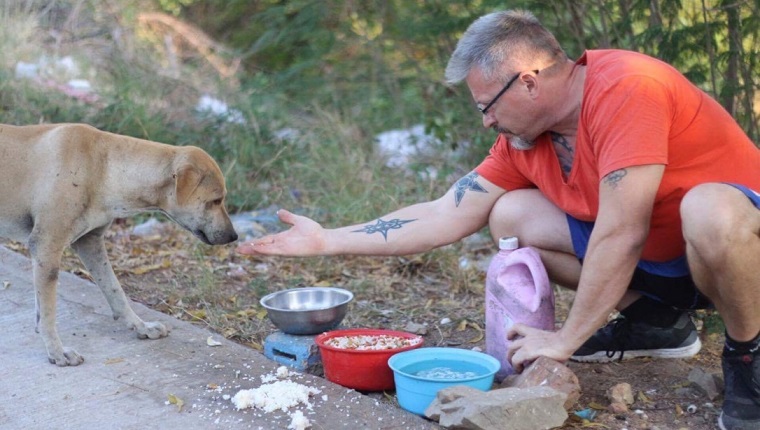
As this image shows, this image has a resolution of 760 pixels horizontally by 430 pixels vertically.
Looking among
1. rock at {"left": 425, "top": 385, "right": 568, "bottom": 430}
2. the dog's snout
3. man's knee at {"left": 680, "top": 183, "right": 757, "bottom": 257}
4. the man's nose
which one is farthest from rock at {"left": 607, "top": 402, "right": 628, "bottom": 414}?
the dog's snout

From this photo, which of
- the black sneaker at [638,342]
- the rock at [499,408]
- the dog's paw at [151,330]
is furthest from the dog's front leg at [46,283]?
the black sneaker at [638,342]

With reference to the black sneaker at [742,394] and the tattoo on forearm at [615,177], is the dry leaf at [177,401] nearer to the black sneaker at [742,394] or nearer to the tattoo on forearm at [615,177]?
the tattoo on forearm at [615,177]

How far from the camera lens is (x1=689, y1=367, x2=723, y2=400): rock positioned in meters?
3.38

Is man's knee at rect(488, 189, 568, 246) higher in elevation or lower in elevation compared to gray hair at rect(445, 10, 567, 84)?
lower


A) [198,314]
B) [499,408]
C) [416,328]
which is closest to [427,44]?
[416,328]

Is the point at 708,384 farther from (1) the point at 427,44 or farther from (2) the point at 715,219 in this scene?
(1) the point at 427,44

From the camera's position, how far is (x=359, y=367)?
11.2 ft

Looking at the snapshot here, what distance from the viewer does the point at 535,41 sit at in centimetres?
331

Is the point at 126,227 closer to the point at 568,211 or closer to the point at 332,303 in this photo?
the point at 332,303

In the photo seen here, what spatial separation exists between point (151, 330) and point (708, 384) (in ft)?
7.69

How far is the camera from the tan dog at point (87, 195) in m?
3.82

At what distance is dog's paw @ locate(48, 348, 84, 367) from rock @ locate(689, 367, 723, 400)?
247 centimetres

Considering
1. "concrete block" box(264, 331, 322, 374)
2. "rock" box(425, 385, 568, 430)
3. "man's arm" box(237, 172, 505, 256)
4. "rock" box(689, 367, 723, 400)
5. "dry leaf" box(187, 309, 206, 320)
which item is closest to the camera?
"rock" box(425, 385, 568, 430)

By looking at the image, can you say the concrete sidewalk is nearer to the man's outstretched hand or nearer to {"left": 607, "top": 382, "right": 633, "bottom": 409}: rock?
the man's outstretched hand
